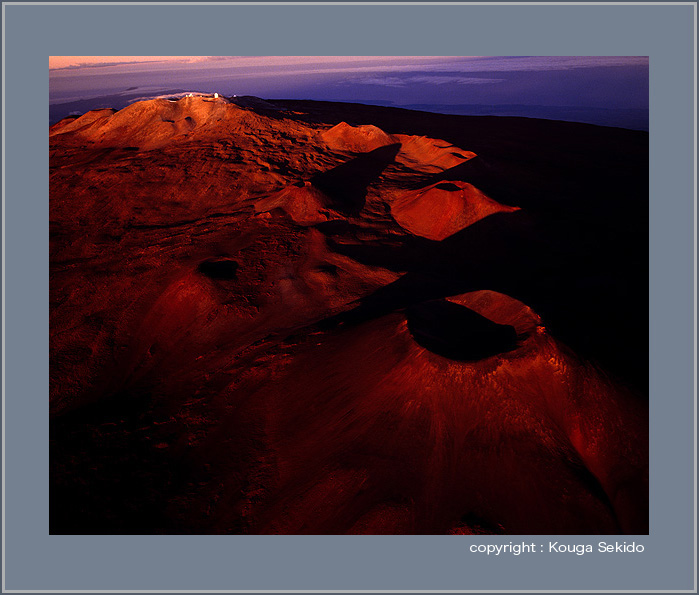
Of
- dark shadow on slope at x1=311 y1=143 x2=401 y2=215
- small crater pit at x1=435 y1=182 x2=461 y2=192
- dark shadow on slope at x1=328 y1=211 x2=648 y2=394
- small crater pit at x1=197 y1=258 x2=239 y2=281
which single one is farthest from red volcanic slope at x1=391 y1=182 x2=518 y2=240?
small crater pit at x1=197 y1=258 x2=239 y2=281

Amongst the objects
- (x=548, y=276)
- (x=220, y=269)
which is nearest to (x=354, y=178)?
(x=220, y=269)

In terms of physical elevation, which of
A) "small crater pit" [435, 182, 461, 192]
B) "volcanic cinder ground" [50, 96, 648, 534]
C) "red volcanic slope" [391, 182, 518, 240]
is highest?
"small crater pit" [435, 182, 461, 192]

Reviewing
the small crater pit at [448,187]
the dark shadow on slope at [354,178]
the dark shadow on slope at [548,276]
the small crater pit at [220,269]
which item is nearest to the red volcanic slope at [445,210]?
the small crater pit at [448,187]

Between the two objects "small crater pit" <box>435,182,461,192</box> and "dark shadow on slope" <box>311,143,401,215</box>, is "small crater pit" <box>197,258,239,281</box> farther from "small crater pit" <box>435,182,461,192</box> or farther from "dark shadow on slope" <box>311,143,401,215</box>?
"small crater pit" <box>435,182,461,192</box>

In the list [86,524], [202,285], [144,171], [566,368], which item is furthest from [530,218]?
[144,171]

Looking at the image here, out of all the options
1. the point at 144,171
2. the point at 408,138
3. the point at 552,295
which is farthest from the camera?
the point at 408,138

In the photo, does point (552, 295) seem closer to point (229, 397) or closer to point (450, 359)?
point (450, 359)
